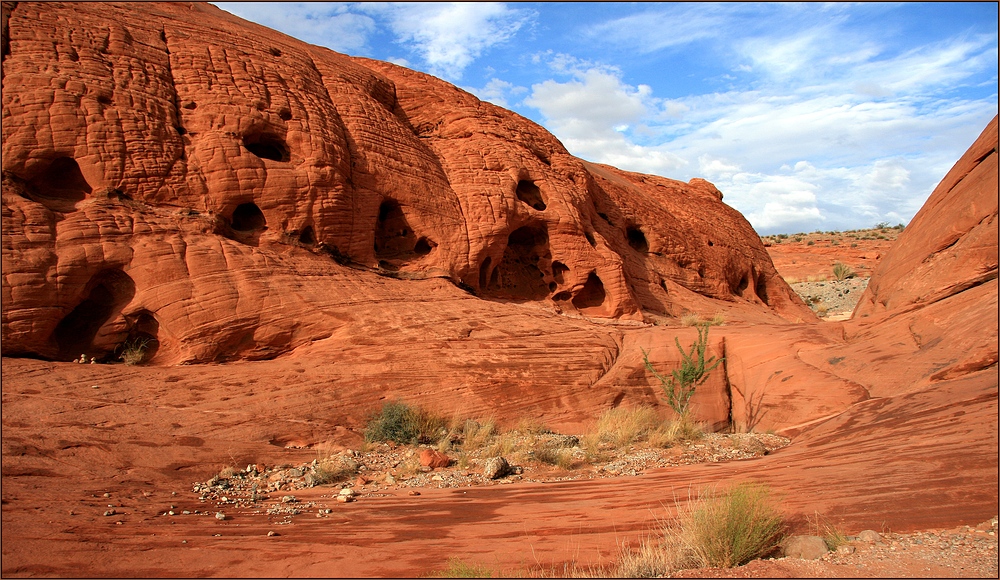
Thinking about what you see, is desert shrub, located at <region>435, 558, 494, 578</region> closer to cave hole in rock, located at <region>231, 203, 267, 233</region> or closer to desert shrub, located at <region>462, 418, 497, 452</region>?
desert shrub, located at <region>462, 418, 497, 452</region>

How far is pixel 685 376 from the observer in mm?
12406

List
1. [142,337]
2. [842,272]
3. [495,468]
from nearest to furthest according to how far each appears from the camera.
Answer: [495,468]
[142,337]
[842,272]

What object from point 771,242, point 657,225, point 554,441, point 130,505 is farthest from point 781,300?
point 771,242

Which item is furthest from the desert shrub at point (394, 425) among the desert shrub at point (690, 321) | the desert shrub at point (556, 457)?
the desert shrub at point (690, 321)

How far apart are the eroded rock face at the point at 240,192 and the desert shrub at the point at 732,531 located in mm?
8054

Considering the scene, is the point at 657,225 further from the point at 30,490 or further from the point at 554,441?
the point at 30,490

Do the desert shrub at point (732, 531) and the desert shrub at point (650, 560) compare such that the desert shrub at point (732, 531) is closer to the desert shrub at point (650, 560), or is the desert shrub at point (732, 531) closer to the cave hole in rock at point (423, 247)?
the desert shrub at point (650, 560)

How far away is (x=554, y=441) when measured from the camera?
390 inches

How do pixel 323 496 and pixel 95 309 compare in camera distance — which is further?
pixel 95 309

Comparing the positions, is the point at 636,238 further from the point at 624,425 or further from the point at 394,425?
the point at 394,425

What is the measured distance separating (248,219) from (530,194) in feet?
26.9

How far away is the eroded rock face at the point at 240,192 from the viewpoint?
9.85 metres

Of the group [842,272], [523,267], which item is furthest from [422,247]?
[842,272]

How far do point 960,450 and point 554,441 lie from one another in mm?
5613
